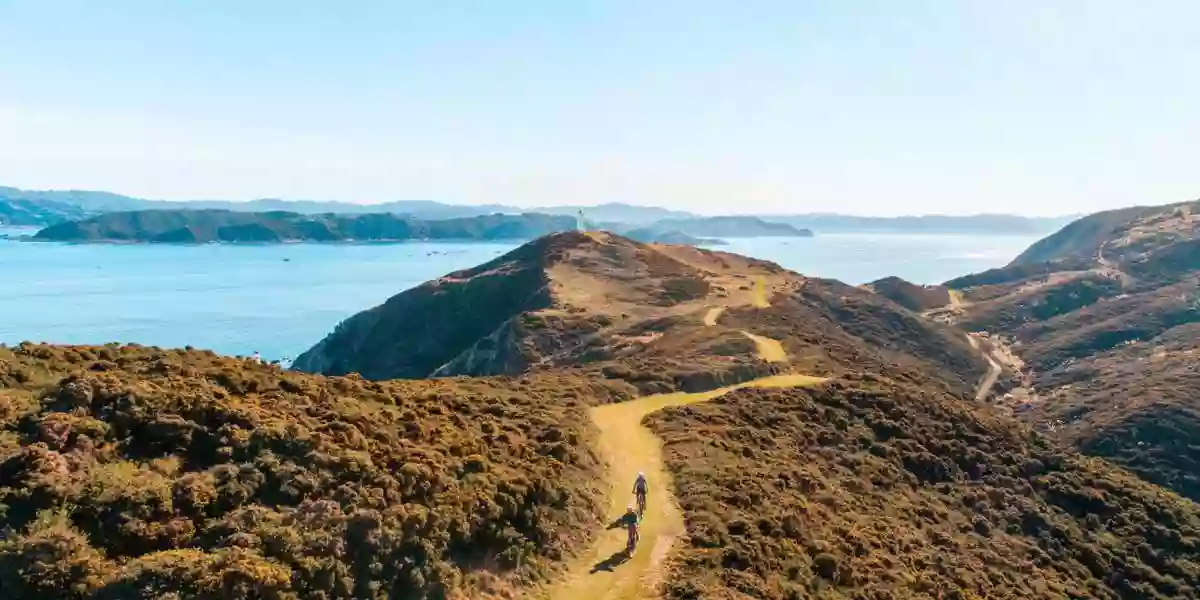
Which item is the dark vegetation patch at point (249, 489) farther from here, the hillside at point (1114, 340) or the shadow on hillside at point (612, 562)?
the hillside at point (1114, 340)

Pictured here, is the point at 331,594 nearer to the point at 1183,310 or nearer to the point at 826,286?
the point at 826,286

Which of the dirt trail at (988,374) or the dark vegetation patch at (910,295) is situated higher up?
the dark vegetation patch at (910,295)

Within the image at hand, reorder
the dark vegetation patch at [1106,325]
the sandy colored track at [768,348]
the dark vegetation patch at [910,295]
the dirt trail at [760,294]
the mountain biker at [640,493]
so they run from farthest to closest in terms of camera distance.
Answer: the dark vegetation patch at [910,295] → the dark vegetation patch at [1106,325] → the dirt trail at [760,294] → the sandy colored track at [768,348] → the mountain biker at [640,493]

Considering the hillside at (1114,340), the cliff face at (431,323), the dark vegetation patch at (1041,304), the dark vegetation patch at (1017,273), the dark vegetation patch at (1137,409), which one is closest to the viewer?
the dark vegetation patch at (1137,409)

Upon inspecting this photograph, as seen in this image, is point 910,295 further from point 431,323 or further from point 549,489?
point 549,489

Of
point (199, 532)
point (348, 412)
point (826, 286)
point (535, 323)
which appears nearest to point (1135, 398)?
point (826, 286)

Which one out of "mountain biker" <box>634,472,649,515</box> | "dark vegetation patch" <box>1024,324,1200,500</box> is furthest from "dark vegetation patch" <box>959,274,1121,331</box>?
"mountain biker" <box>634,472,649,515</box>

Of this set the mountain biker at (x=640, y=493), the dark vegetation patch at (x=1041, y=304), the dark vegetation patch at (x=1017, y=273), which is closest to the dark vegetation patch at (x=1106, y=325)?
the dark vegetation patch at (x=1041, y=304)
